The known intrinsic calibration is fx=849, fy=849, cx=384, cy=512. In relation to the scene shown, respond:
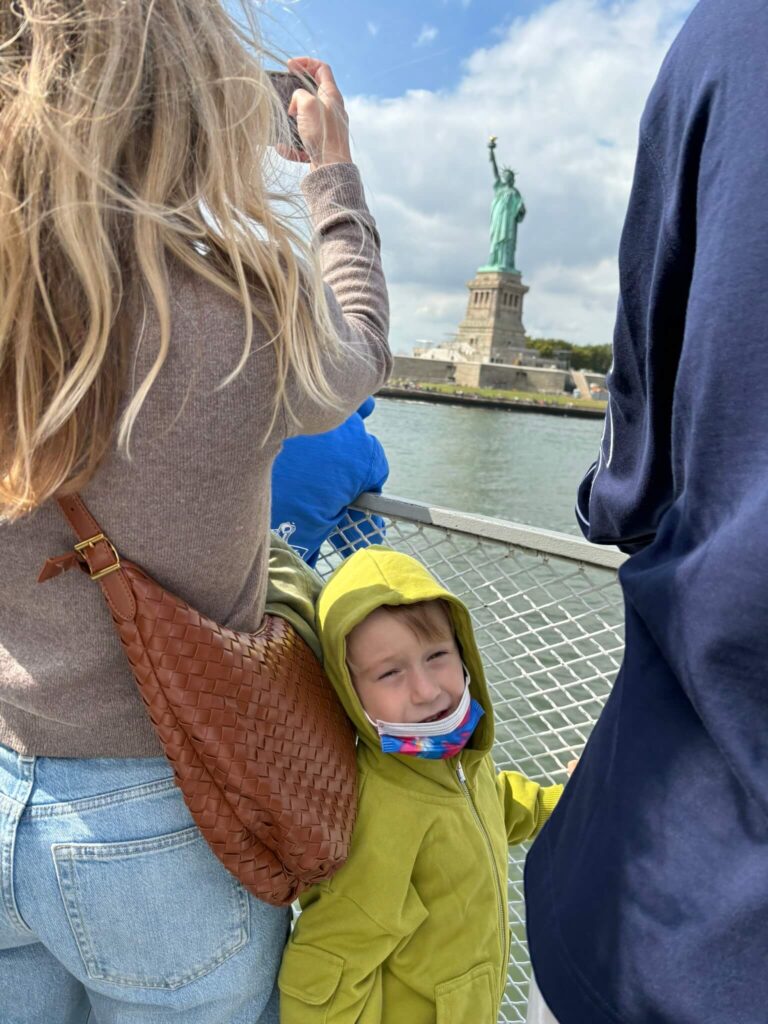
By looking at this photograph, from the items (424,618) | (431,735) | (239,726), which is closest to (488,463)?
(424,618)

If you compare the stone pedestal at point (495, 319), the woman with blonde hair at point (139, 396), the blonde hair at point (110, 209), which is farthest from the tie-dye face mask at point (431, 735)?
the stone pedestal at point (495, 319)

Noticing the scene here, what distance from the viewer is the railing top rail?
1.55 m

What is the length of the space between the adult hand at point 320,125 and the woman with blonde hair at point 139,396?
0.04 metres

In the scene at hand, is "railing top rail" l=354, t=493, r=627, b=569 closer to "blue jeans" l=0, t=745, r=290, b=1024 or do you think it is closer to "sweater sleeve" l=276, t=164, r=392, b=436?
"sweater sleeve" l=276, t=164, r=392, b=436

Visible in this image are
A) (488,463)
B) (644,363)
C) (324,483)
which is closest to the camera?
(644,363)

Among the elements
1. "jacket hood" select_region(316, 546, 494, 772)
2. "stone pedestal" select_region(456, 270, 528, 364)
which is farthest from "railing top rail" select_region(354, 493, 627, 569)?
"stone pedestal" select_region(456, 270, 528, 364)

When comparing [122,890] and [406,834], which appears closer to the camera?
[122,890]

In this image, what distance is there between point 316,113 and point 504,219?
2463 inches

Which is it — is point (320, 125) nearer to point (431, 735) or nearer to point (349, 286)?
point (349, 286)

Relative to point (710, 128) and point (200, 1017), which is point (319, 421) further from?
point (200, 1017)

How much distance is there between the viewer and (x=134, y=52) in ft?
2.63

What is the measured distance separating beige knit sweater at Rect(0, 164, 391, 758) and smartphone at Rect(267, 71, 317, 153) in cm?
18

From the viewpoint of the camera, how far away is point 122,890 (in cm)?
98

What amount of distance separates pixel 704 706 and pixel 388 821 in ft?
2.47
